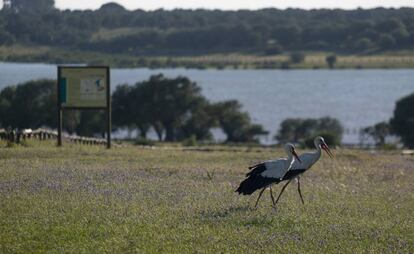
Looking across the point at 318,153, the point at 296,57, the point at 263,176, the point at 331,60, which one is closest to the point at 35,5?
the point at 296,57

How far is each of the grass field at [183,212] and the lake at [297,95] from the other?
51.0 m

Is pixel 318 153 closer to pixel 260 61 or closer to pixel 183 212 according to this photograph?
pixel 183 212

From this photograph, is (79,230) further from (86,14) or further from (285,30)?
(285,30)

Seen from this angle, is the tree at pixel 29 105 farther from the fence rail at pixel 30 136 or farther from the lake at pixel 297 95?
the fence rail at pixel 30 136

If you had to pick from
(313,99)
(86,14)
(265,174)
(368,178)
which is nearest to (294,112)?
(313,99)

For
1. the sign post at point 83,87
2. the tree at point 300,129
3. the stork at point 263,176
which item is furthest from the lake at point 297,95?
the stork at point 263,176

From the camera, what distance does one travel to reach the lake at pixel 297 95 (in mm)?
101869

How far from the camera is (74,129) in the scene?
62781mm

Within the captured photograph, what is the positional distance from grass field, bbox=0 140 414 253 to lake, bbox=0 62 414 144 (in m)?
51.0

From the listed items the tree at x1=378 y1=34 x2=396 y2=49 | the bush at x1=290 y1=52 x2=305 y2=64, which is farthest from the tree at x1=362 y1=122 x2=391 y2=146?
the bush at x1=290 y1=52 x2=305 y2=64

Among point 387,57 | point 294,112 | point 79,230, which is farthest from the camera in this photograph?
point 387,57

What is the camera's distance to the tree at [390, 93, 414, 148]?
6462cm

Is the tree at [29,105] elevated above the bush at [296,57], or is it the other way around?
the bush at [296,57]

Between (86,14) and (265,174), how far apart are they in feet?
483
